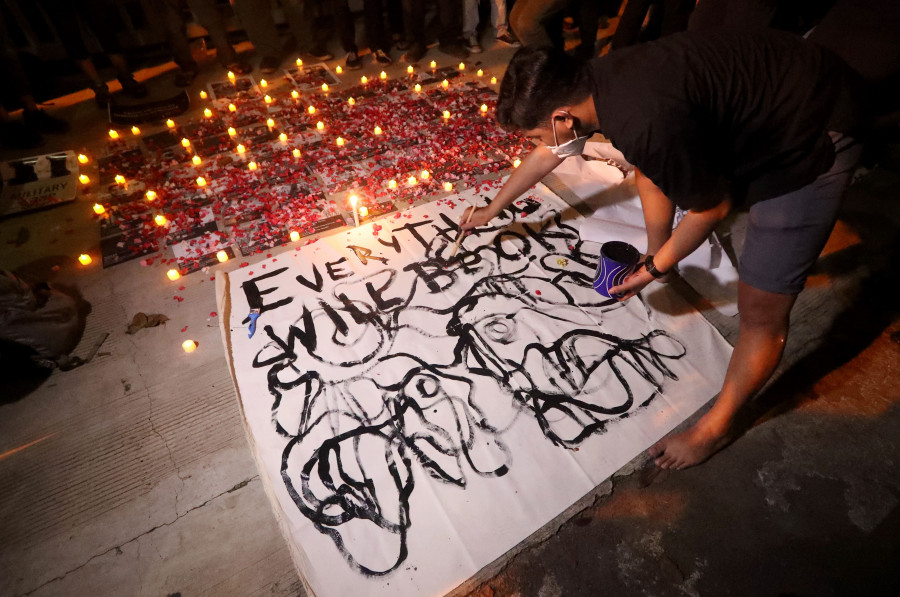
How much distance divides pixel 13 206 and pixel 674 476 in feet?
17.5

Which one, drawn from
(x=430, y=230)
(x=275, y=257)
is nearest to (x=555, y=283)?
(x=430, y=230)

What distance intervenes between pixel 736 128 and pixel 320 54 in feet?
19.3

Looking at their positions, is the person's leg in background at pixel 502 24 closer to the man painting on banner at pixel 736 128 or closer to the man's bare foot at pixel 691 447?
the man painting on banner at pixel 736 128

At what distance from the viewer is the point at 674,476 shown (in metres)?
2.14

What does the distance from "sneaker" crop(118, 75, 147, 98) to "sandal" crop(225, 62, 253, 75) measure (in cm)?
107


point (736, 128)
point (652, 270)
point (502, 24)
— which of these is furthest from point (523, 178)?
point (502, 24)

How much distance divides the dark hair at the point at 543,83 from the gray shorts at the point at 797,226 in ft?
3.16

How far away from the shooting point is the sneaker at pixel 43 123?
4.56 m

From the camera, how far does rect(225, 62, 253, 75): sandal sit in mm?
5652

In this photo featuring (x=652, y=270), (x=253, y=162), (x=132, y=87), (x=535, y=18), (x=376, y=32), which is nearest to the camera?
(x=652, y=270)

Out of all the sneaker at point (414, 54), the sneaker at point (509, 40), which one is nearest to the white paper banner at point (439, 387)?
the sneaker at point (414, 54)

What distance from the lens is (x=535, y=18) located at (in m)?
4.90

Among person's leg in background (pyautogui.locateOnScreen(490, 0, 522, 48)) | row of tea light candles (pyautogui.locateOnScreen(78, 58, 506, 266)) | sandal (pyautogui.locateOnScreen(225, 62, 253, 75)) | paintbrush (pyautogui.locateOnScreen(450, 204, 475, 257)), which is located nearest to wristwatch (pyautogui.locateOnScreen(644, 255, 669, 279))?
paintbrush (pyautogui.locateOnScreen(450, 204, 475, 257))

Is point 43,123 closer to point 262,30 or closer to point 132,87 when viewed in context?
point 132,87
